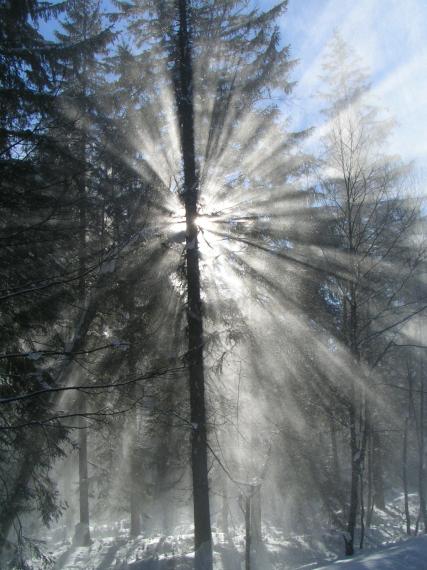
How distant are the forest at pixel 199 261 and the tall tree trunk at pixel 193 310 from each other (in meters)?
0.04

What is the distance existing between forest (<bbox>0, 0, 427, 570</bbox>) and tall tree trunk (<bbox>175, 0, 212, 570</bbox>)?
37mm

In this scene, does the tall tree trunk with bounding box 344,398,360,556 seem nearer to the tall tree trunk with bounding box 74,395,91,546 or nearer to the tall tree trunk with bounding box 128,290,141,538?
the tall tree trunk with bounding box 128,290,141,538

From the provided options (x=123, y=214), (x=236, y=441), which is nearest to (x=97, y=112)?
(x=123, y=214)

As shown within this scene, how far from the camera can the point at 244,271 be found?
35.2 feet

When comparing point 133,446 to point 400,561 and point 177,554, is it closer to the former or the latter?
point 177,554

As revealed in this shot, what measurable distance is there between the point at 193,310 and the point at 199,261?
152 cm

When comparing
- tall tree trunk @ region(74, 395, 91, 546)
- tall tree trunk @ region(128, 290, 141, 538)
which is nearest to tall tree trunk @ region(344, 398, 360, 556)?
tall tree trunk @ region(128, 290, 141, 538)

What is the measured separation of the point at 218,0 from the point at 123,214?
572cm

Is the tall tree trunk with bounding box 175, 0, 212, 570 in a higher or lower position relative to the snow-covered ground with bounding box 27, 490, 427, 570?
higher

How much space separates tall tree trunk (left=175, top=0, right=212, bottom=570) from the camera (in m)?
8.49

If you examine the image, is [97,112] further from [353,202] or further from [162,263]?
[353,202]

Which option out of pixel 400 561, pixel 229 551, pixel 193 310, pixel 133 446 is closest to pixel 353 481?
pixel 400 561

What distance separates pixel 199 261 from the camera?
10.4m

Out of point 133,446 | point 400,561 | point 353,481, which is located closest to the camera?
point 400,561
